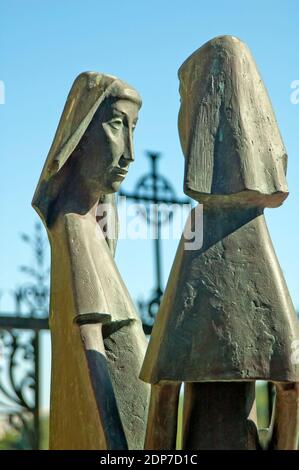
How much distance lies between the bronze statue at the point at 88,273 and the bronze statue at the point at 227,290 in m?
0.37

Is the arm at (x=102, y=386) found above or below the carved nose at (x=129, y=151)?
below

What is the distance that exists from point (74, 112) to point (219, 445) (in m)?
1.65

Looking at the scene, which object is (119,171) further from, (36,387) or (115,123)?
(36,387)

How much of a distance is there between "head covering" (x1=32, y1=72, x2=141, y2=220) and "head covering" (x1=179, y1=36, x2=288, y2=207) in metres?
0.50

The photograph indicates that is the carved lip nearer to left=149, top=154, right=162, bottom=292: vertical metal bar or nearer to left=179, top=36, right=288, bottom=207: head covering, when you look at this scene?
left=179, top=36, right=288, bottom=207: head covering

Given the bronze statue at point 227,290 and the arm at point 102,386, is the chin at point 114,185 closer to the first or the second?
the bronze statue at point 227,290

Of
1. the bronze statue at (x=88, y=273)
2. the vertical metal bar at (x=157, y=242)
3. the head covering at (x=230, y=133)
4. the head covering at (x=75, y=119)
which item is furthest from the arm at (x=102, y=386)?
the vertical metal bar at (x=157, y=242)

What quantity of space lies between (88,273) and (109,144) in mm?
622

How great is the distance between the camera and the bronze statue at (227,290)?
3729 millimetres

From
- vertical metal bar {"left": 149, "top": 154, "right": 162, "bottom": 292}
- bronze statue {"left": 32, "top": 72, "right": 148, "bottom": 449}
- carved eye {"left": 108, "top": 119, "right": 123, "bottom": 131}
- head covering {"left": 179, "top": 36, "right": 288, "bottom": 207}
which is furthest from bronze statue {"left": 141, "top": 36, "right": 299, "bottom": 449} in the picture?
vertical metal bar {"left": 149, "top": 154, "right": 162, "bottom": 292}

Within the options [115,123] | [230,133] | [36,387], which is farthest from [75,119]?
[36,387]

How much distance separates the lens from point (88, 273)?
428 cm

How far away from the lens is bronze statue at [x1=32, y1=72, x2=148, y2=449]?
4160mm

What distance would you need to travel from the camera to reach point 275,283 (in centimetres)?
384
